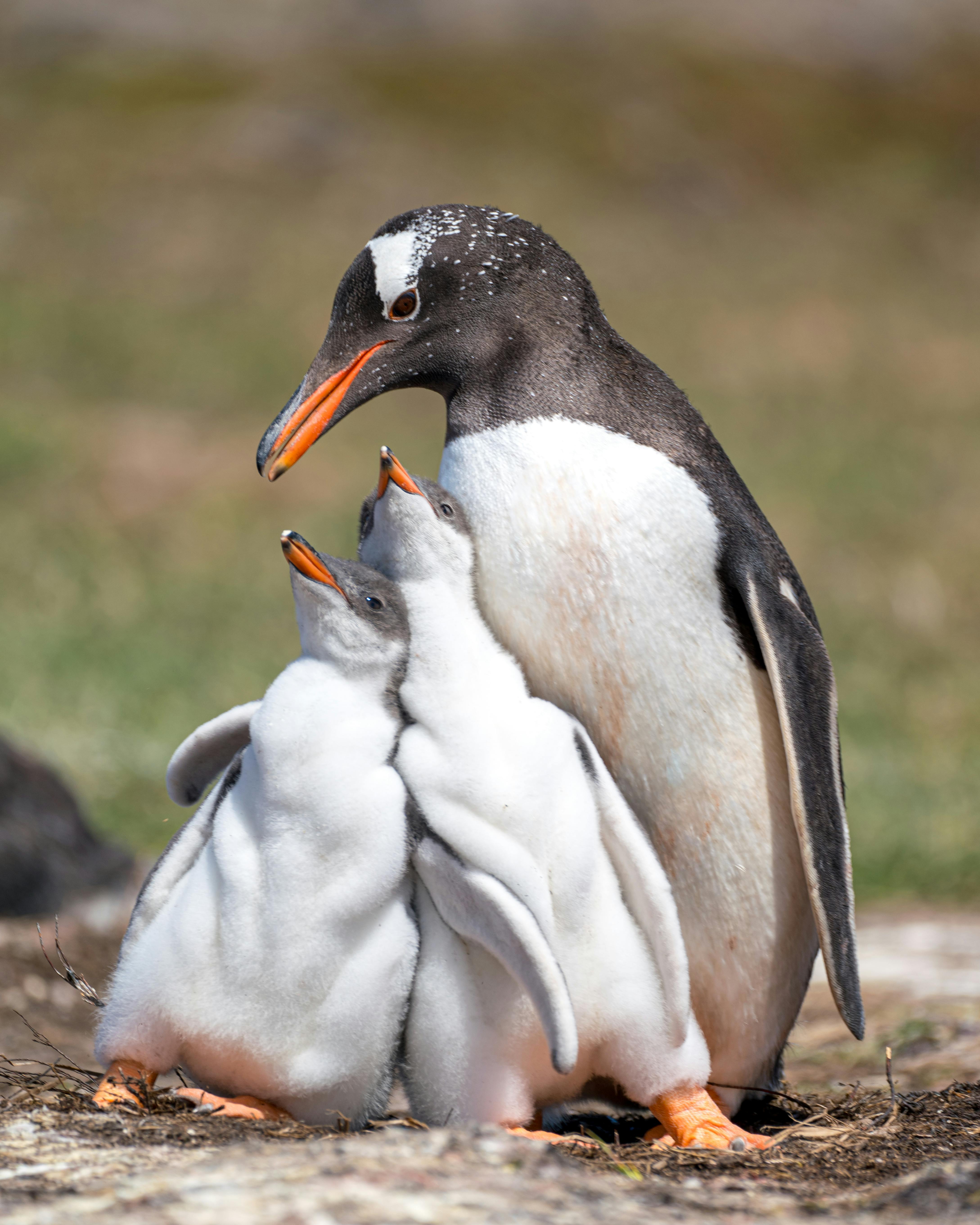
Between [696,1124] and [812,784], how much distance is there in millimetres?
707

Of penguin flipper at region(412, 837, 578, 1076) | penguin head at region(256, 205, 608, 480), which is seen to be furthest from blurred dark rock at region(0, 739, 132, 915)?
penguin flipper at region(412, 837, 578, 1076)

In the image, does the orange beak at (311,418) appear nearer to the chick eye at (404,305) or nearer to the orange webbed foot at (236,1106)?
the chick eye at (404,305)

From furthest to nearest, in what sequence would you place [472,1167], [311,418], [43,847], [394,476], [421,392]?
[421,392], [43,847], [311,418], [394,476], [472,1167]

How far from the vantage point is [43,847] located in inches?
228

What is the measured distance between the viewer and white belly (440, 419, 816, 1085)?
113 inches

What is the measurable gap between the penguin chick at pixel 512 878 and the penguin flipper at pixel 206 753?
1.44 feet

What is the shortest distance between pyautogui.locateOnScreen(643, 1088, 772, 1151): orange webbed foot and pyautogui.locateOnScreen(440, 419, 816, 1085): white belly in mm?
225

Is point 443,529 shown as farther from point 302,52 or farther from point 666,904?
point 302,52

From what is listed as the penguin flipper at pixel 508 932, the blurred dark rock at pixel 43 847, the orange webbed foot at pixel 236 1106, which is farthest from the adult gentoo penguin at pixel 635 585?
the blurred dark rock at pixel 43 847

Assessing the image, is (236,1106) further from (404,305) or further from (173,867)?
(404,305)

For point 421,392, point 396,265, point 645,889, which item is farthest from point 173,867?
point 421,392

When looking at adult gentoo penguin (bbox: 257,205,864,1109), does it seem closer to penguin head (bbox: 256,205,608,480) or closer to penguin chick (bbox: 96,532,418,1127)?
penguin head (bbox: 256,205,608,480)

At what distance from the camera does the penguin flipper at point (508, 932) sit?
8.14 ft

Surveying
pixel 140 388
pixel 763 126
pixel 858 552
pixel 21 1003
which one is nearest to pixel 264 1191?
pixel 21 1003
